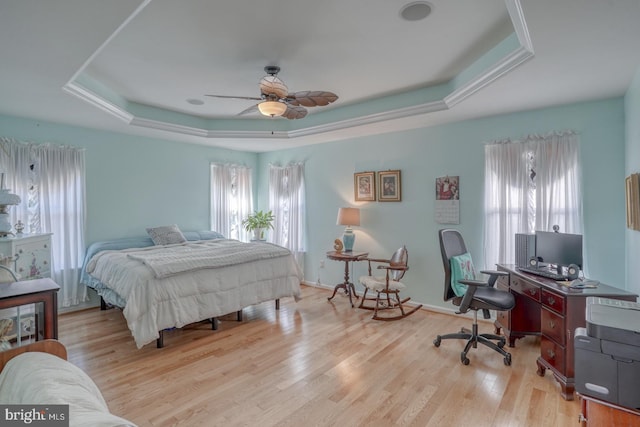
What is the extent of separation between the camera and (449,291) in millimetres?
3127

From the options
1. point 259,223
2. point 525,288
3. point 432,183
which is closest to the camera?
point 525,288

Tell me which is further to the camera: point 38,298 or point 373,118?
point 373,118

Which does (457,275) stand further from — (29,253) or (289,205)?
(29,253)

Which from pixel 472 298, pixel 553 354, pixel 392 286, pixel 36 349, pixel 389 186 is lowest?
pixel 553 354

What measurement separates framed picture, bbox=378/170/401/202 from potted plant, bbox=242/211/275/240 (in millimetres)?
2180

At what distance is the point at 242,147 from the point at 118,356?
12.5 feet

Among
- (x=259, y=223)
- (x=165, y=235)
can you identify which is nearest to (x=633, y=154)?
(x=259, y=223)

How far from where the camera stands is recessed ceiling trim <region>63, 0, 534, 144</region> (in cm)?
209

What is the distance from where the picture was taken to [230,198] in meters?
6.04

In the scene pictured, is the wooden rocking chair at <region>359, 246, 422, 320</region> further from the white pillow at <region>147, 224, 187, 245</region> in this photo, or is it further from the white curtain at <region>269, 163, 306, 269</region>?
the white pillow at <region>147, 224, 187, 245</region>

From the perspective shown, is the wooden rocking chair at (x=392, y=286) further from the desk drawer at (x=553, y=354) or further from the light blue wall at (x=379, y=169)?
the desk drawer at (x=553, y=354)

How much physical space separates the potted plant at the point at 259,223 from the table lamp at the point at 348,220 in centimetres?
164

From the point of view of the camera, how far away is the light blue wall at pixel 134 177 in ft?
13.9

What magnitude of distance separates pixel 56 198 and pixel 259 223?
2.86m
